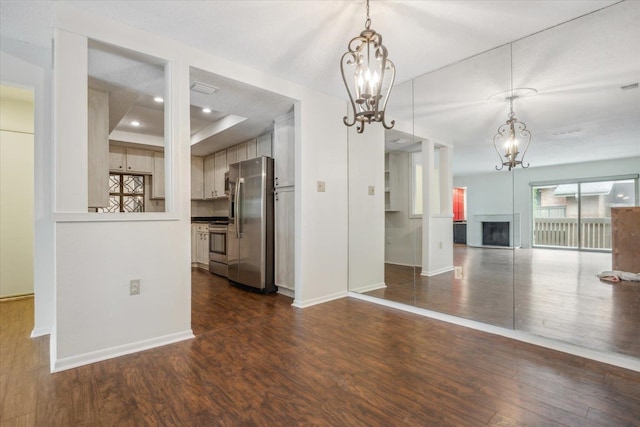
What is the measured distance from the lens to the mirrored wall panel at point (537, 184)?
2.14 metres

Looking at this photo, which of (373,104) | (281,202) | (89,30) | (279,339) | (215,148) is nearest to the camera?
(373,104)

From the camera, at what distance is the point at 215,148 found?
5.80 m

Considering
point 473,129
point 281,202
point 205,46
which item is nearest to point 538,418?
point 473,129

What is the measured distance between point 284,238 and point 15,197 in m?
3.55

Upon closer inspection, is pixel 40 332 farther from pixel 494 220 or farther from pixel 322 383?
pixel 494 220

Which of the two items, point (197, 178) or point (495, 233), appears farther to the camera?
point (197, 178)

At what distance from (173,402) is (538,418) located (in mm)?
1832

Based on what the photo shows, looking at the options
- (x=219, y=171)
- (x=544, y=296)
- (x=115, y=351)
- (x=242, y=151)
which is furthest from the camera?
(x=219, y=171)

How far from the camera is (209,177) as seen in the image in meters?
6.32

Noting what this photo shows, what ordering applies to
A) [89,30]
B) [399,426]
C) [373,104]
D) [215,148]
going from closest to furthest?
[399,426] → [373,104] → [89,30] → [215,148]

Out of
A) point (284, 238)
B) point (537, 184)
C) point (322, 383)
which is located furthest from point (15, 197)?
point (537, 184)

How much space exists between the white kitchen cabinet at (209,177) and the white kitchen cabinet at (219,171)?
0.09 meters

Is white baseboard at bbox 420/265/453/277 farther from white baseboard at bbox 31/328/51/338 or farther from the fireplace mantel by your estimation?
white baseboard at bbox 31/328/51/338

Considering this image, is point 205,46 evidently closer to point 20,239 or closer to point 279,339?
point 279,339
